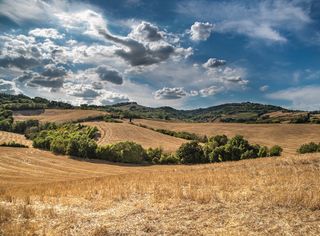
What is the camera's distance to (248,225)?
12734mm

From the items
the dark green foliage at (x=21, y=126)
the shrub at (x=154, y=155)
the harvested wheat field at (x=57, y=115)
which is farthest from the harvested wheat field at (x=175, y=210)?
the harvested wheat field at (x=57, y=115)

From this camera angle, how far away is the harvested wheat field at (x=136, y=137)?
120688 mm

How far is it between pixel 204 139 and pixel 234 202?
11849 cm

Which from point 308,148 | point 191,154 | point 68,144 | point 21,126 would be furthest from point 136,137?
point 21,126

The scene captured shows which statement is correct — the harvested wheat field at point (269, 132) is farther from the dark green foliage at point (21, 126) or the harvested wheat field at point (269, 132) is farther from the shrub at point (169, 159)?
the dark green foliage at point (21, 126)

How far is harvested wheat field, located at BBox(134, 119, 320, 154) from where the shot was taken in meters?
120

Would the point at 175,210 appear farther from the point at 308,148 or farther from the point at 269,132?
the point at 269,132

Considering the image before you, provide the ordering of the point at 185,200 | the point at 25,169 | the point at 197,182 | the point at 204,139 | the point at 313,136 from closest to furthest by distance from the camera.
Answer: the point at 185,200, the point at 197,182, the point at 25,169, the point at 313,136, the point at 204,139

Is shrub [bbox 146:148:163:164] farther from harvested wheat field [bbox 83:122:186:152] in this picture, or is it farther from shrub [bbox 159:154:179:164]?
harvested wheat field [bbox 83:122:186:152]

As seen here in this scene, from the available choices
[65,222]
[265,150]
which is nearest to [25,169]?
[265,150]

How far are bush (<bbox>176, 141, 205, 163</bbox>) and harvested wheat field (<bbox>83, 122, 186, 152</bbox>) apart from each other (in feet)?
26.3

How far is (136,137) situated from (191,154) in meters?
33.6

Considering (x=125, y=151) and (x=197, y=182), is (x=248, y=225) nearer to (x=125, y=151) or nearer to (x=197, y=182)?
(x=197, y=182)

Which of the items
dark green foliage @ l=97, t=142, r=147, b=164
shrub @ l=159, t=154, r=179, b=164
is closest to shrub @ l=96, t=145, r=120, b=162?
dark green foliage @ l=97, t=142, r=147, b=164
